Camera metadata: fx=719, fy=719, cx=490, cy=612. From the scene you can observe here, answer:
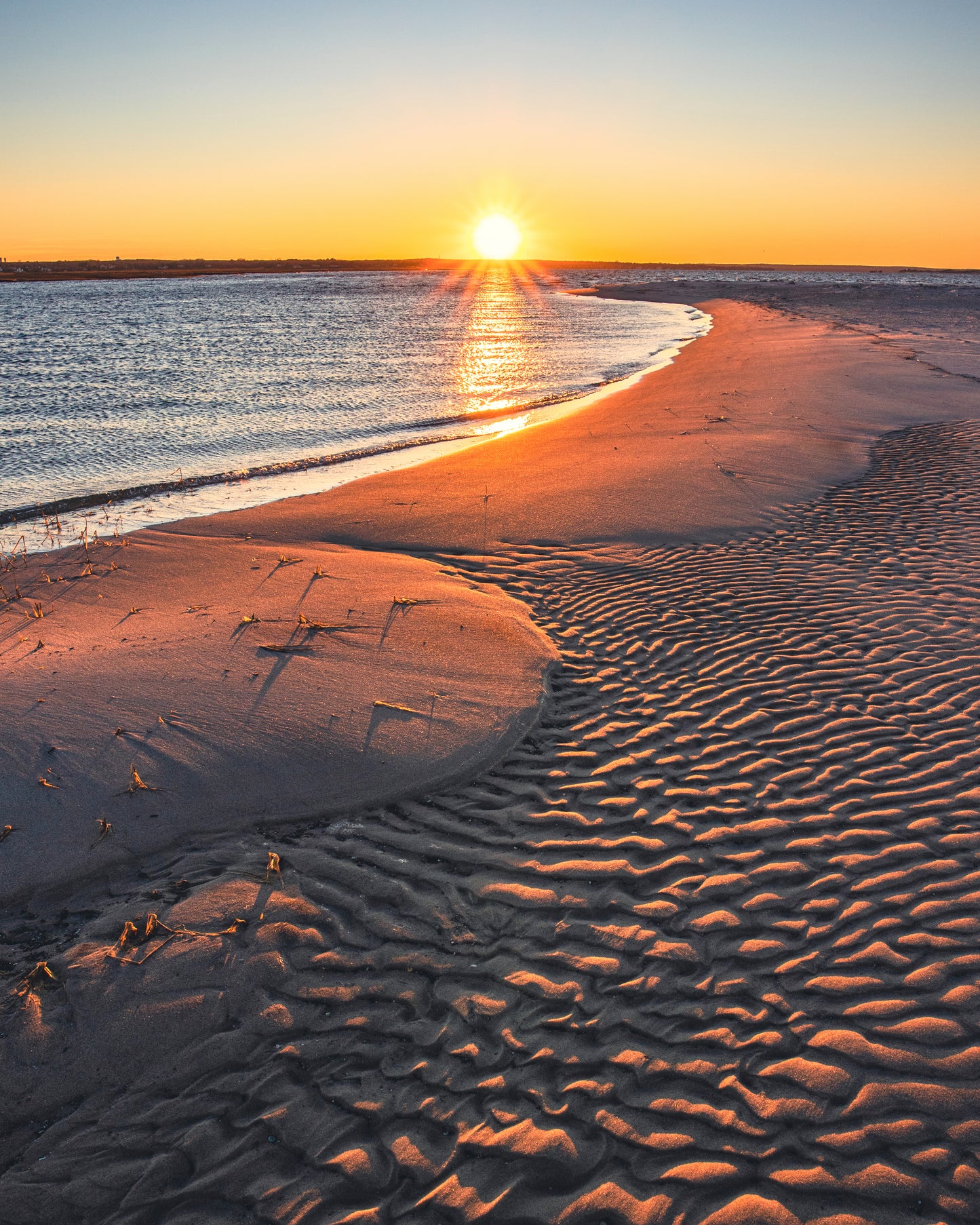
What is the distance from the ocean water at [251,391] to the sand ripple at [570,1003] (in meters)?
7.86

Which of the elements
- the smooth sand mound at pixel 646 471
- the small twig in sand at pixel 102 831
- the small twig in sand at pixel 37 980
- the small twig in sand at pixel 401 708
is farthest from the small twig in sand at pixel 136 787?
the smooth sand mound at pixel 646 471

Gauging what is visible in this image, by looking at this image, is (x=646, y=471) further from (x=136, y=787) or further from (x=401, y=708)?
(x=136, y=787)

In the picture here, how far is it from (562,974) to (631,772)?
5.65ft

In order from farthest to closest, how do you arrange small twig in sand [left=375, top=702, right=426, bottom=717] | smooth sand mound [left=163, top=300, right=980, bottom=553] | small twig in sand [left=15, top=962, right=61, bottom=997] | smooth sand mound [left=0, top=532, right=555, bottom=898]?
A: smooth sand mound [left=163, top=300, right=980, bottom=553], small twig in sand [left=375, top=702, right=426, bottom=717], smooth sand mound [left=0, top=532, right=555, bottom=898], small twig in sand [left=15, top=962, right=61, bottom=997]

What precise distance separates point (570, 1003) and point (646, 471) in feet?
31.1

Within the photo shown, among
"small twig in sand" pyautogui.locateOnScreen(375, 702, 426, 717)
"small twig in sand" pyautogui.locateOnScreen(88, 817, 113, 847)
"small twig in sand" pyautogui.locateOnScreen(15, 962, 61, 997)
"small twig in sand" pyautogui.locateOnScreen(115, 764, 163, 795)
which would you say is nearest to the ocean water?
"small twig in sand" pyautogui.locateOnScreen(115, 764, 163, 795)

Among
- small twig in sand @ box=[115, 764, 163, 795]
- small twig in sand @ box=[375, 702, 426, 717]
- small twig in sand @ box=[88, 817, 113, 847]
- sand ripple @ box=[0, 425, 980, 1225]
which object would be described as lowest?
sand ripple @ box=[0, 425, 980, 1225]

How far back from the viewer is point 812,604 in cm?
736

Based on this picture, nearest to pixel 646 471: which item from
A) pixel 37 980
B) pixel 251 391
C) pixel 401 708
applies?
pixel 401 708

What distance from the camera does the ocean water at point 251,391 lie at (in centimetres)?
1253

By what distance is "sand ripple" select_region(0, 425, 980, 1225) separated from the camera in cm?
273

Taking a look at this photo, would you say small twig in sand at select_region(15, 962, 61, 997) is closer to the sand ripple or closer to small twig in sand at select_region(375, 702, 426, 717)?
the sand ripple

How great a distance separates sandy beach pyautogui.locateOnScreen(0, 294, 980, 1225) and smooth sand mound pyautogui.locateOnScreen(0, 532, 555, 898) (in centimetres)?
3

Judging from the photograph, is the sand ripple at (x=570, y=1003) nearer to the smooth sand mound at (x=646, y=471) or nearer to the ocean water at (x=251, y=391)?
the smooth sand mound at (x=646, y=471)
